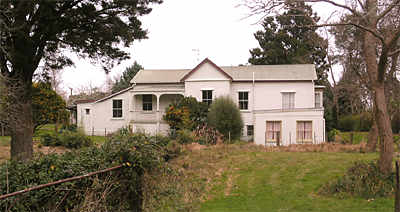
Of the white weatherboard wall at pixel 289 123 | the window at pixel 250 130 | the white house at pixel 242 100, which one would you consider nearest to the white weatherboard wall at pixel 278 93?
the white house at pixel 242 100

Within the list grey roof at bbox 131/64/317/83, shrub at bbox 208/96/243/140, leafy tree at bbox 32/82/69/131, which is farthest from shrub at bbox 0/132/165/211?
grey roof at bbox 131/64/317/83

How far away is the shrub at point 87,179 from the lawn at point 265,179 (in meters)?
1.33

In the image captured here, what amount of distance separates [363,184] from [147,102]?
66.8 feet

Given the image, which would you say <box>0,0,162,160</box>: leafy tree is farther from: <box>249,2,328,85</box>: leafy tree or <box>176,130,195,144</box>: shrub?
<box>249,2,328,85</box>: leafy tree

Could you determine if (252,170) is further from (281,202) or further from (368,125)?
(368,125)

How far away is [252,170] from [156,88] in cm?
1483

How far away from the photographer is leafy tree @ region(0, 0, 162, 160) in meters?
11.7

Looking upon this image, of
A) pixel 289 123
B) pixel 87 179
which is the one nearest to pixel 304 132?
pixel 289 123

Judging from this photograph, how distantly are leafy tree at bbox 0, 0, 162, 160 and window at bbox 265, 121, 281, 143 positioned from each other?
1213cm

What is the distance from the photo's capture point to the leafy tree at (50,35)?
11734 millimetres

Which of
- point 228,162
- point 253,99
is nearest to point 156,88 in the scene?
point 253,99

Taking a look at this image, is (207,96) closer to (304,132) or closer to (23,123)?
(304,132)

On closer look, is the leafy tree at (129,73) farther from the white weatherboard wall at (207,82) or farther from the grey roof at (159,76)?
the white weatherboard wall at (207,82)

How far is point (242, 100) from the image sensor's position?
27.1 meters
